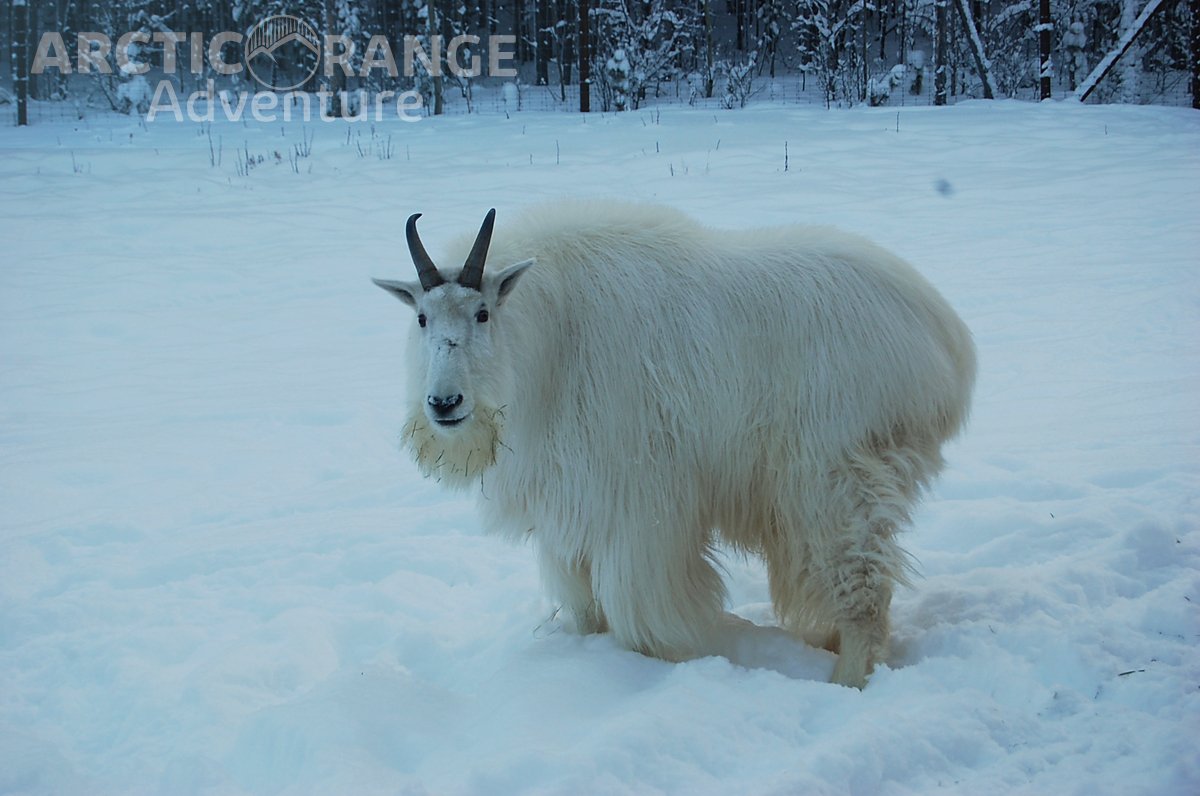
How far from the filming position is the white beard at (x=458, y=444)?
3.15 metres

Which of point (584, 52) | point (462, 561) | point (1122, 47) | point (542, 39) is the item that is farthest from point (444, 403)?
point (542, 39)

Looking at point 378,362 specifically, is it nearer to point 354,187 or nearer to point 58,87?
point 354,187

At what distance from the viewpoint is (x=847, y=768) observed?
2531mm

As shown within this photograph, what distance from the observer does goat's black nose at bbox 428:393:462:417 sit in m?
3.00

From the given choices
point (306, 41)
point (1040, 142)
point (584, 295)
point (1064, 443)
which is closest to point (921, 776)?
point (584, 295)

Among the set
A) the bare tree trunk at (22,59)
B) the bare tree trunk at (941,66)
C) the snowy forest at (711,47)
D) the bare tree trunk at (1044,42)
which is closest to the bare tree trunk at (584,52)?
the snowy forest at (711,47)

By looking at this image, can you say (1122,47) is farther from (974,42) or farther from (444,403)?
(444,403)

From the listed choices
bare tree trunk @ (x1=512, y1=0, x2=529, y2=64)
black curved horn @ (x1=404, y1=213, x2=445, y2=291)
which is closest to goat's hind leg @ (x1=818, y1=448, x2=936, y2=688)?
black curved horn @ (x1=404, y1=213, x2=445, y2=291)

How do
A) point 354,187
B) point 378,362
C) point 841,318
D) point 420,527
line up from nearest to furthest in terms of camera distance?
point 841,318 → point 420,527 → point 378,362 → point 354,187

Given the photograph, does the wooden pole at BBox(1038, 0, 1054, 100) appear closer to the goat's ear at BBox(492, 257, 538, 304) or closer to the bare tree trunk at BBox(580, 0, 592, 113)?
the bare tree trunk at BBox(580, 0, 592, 113)

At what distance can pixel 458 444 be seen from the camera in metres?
3.18

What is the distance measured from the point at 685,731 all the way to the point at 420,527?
7.92 feet

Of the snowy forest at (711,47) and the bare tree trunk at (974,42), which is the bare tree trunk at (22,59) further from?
the bare tree trunk at (974,42)

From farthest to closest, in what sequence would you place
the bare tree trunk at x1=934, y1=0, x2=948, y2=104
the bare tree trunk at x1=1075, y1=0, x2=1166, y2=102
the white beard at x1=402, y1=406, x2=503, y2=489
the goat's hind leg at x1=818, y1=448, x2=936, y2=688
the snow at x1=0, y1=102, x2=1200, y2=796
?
1. the bare tree trunk at x1=934, y1=0, x2=948, y2=104
2. the bare tree trunk at x1=1075, y1=0, x2=1166, y2=102
3. the goat's hind leg at x1=818, y1=448, x2=936, y2=688
4. the white beard at x1=402, y1=406, x2=503, y2=489
5. the snow at x1=0, y1=102, x2=1200, y2=796
